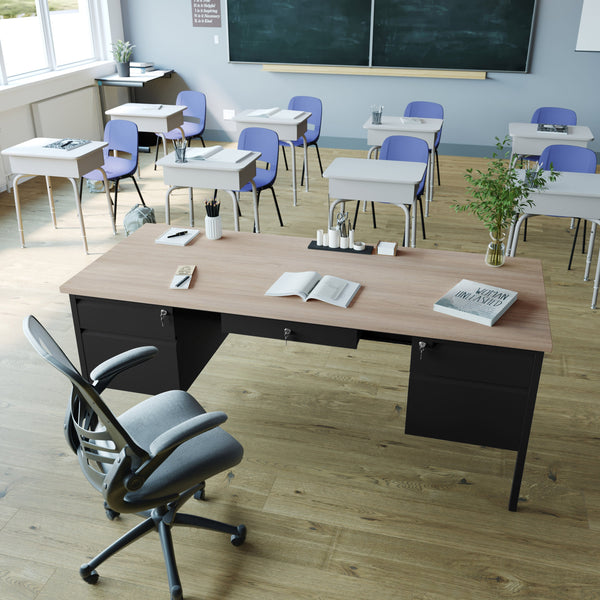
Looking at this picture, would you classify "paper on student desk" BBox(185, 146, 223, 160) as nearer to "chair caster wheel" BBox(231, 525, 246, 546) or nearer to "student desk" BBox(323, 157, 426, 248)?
"student desk" BBox(323, 157, 426, 248)

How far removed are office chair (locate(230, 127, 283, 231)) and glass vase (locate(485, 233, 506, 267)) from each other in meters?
2.42

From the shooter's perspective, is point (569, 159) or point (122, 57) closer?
point (569, 159)

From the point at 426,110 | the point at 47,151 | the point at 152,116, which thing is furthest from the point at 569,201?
the point at 152,116

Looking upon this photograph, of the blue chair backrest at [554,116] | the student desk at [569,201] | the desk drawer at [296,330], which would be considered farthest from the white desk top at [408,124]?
the desk drawer at [296,330]

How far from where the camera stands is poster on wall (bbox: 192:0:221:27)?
25.6ft

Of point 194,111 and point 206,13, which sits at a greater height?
point 206,13

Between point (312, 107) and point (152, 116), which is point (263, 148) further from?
point (312, 107)

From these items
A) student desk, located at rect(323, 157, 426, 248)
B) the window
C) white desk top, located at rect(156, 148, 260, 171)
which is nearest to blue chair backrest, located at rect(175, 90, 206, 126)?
the window

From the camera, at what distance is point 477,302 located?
2559 mm

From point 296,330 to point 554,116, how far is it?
466 cm

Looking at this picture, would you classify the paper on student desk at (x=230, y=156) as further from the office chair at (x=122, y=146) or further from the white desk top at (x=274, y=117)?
the white desk top at (x=274, y=117)

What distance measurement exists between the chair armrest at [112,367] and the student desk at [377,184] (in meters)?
2.28

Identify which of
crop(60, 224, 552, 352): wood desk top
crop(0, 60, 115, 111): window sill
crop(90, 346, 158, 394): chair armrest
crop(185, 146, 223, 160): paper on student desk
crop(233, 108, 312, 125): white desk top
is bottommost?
crop(90, 346, 158, 394): chair armrest

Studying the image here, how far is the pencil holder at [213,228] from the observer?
3.20 metres
